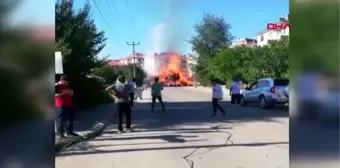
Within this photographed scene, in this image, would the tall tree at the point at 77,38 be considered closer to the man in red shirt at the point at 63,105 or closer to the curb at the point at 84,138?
the curb at the point at 84,138

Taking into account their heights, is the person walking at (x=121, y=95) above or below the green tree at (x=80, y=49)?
below

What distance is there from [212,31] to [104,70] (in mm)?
6201

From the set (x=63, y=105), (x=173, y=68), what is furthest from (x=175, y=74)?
(x=63, y=105)

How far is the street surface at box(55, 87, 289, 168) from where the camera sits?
5.57 m

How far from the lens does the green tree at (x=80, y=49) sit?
9309 mm

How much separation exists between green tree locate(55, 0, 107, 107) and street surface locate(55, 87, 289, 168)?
1.77 metres

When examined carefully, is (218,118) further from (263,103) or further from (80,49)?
(80,49)

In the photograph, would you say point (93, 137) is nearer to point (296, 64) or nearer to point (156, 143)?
point (156, 143)

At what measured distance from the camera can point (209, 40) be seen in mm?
7562

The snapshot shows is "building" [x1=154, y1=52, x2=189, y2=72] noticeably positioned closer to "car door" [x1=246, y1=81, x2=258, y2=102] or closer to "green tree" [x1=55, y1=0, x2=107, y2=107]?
"car door" [x1=246, y1=81, x2=258, y2=102]


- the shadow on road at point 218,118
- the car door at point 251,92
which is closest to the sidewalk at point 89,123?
the shadow on road at point 218,118

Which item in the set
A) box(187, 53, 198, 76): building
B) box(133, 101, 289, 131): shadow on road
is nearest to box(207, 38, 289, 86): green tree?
box(187, 53, 198, 76): building

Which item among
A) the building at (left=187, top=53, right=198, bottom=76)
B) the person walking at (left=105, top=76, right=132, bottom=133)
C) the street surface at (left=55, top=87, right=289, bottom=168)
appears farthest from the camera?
the person walking at (left=105, top=76, right=132, bottom=133)

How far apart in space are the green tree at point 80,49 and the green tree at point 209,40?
2741 millimetres
